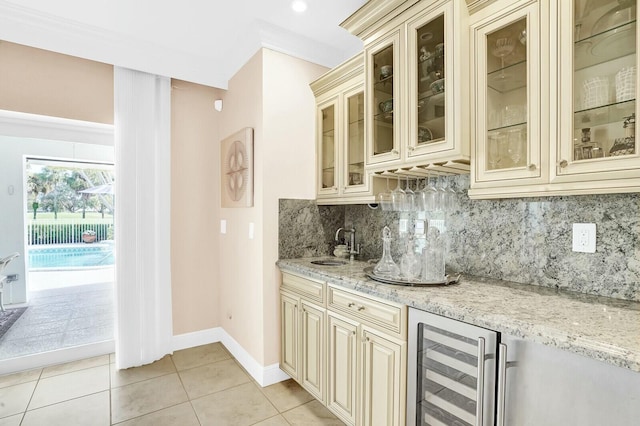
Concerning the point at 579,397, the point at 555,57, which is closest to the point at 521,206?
the point at 555,57

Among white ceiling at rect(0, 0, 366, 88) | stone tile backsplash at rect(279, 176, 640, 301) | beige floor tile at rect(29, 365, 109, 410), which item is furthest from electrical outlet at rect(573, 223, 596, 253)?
beige floor tile at rect(29, 365, 109, 410)

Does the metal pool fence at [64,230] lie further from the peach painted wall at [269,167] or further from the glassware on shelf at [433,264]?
the glassware on shelf at [433,264]

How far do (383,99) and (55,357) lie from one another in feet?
11.7

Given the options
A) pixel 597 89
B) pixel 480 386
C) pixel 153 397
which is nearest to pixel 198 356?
pixel 153 397

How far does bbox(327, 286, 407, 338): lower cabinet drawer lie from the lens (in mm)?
1610

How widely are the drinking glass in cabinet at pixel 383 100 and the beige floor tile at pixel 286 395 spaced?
1.90 meters

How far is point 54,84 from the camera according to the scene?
2717 millimetres

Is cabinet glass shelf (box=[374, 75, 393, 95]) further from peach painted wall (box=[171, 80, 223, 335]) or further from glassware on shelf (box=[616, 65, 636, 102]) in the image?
peach painted wall (box=[171, 80, 223, 335])

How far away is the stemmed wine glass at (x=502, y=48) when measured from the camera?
1580 mm

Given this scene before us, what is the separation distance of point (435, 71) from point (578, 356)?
1.50m

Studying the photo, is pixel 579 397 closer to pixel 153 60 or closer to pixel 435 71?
pixel 435 71

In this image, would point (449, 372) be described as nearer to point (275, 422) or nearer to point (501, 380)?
point (501, 380)

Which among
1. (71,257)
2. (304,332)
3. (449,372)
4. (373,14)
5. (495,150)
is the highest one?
(373,14)

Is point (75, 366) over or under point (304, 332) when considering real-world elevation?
under
